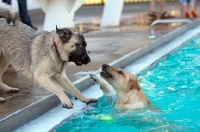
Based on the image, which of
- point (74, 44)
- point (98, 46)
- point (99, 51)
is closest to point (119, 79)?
point (74, 44)

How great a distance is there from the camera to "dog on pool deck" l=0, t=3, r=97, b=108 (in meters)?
5.32

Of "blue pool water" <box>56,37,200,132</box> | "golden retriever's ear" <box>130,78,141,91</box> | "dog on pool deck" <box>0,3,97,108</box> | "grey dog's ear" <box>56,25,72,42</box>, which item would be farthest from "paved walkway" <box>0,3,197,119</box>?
"golden retriever's ear" <box>130,78,141,91</box>

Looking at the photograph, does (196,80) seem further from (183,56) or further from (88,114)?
(88,114)

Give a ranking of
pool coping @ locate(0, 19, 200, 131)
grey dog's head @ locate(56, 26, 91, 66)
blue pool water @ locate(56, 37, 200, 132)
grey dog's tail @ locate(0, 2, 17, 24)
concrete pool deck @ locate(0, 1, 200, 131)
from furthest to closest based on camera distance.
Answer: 1. grey dog's tail @ locate(0, 2, 17, 24)
2. concrete pool deck @ locate(0, 1, 200, 131)
3. blue pool water @ locate(56, 37, 200, 132)
4. grey dog's head @ locate(56, 26, 91, 66)
5. pool coping @ locate(0, 19, 200, 131)

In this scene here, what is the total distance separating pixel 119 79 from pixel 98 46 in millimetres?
3978

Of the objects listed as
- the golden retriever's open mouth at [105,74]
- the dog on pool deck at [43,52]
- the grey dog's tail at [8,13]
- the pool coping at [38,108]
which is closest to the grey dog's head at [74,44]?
the dog on pool deck at [43,52]

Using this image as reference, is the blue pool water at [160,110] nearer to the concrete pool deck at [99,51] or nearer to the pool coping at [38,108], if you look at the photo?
the pool coping at [38,108]

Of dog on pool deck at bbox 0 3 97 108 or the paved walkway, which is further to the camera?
the paved walkway

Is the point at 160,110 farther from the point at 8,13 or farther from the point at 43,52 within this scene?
the point at 8,13

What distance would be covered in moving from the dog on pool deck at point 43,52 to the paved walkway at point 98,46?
277mm

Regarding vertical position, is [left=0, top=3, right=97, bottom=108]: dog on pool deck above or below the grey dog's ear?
below

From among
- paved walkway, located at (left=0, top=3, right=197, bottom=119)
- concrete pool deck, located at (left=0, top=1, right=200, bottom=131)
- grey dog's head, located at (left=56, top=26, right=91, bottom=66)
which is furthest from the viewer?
paved walkway, located at (left=0, top=3, right=197, bottom=119)

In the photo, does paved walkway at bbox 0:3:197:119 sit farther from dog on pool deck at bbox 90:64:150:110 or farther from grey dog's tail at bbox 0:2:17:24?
grey dog's tail at bbox 0:2:17:24

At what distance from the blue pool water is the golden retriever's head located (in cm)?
33
